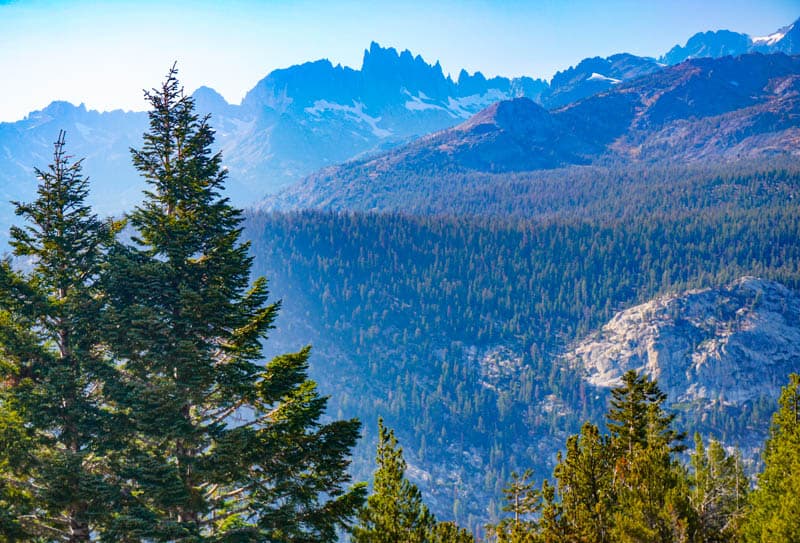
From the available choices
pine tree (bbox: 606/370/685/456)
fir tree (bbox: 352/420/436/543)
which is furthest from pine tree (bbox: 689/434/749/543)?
fir tree (bbox: 352/420/436/543)

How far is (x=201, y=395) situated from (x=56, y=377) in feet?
15.9

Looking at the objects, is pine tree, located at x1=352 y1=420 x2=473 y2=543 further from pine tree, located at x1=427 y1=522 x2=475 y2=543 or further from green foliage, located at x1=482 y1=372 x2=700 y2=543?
green foliage, located at x1=482 y1=372 x2=700 y2=543

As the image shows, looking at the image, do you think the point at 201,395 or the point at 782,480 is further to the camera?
the point at 782,480

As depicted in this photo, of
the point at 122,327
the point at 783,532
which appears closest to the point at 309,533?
the point at 122,327

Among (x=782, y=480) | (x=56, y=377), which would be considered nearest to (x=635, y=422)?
(x=782, y=480)

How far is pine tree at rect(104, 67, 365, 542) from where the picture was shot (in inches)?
810

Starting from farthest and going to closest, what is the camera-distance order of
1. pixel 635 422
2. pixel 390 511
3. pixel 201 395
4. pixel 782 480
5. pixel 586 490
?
pixel 635 422, pixel 782 480, pixel 586 490, pixel 201 395, pixel 390 511

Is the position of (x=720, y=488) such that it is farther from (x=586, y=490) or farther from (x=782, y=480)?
(x=586, y=490)

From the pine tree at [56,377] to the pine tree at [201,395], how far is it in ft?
3.29

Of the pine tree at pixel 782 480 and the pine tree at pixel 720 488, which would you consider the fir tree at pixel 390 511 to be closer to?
the pine tree at pixel 782 480

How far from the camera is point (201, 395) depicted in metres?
21.9

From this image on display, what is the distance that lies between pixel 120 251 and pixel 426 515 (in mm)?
14838

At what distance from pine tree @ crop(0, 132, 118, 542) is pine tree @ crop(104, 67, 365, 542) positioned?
1.00 metres

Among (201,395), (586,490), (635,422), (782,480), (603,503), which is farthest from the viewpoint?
(635,422)
